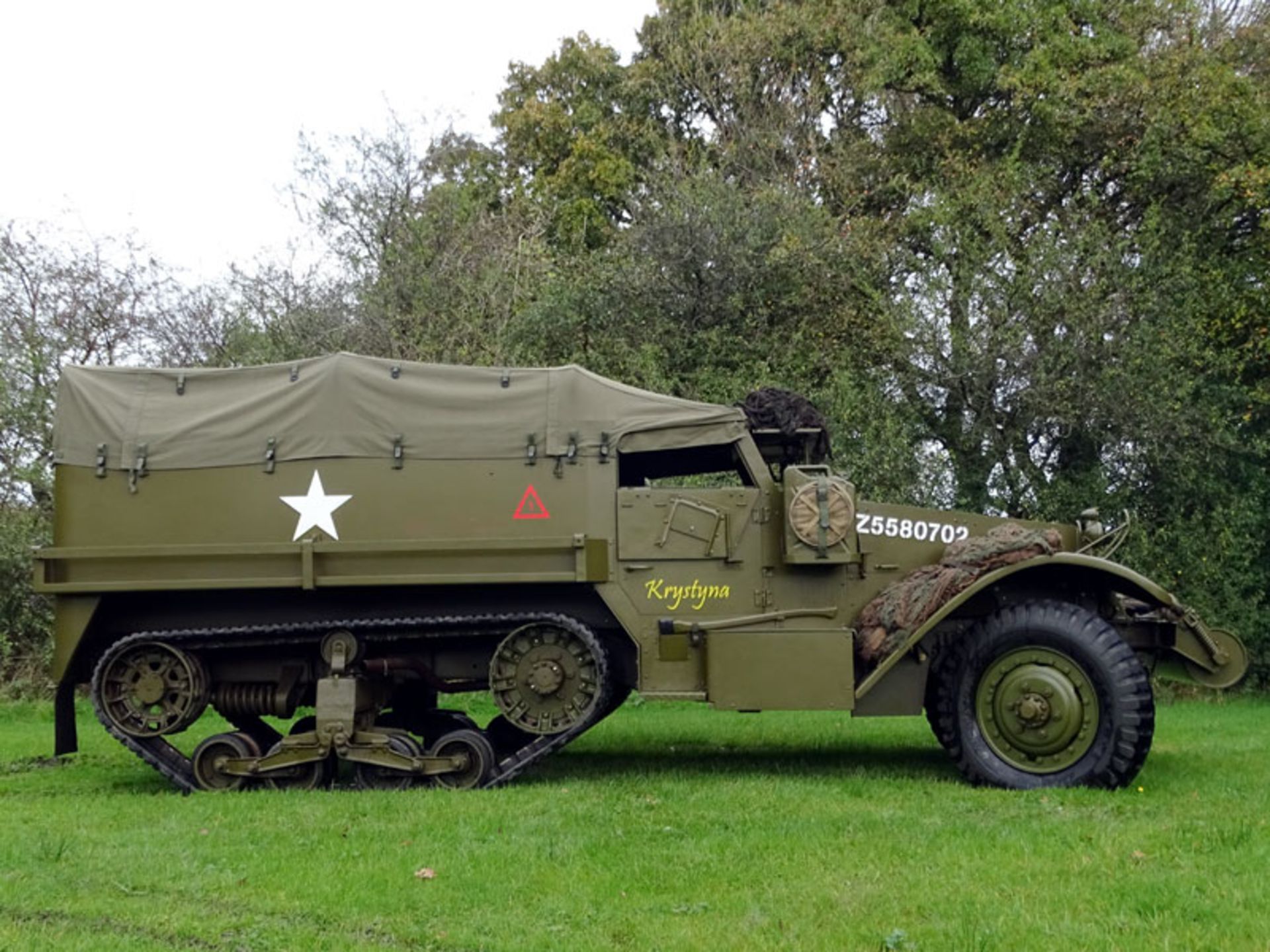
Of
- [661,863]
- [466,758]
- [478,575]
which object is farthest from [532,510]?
[661,863]

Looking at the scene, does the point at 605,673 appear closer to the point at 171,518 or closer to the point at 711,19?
the point at 171,518

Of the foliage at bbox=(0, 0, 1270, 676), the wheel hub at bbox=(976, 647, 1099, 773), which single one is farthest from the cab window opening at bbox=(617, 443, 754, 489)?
the foliage at bbox=(0, 0, 1270, 676)

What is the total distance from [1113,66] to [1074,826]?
536 inches

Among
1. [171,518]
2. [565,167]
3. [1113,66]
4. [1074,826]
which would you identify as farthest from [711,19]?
[1074,826]

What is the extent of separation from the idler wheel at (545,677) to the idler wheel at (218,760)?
1.77 metres

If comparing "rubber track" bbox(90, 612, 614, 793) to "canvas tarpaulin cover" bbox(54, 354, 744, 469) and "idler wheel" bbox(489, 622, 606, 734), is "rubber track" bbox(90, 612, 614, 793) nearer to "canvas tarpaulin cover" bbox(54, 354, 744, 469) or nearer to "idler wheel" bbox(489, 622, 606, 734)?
"idler wheel" bbox(489, 622, 606, 734)

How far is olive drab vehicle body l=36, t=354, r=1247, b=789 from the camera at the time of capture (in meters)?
8.97

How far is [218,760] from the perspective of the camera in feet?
30.1

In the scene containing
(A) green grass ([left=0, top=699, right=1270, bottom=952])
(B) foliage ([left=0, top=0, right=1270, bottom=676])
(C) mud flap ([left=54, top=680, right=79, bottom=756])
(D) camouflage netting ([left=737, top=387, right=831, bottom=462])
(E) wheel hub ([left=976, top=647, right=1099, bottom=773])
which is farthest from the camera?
(B) foliage ([left=0, top=0, right=1270, bottom=676])

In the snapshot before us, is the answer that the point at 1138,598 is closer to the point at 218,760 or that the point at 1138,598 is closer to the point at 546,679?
the point at 546,679

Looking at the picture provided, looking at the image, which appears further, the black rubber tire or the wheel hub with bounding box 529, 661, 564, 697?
the wheel hub with bounding box 529, 661, 564, 697

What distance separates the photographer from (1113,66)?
1789 cm

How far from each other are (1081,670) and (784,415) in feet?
8.61

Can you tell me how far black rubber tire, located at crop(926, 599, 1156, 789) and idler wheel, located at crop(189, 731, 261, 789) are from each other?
4641 mm
